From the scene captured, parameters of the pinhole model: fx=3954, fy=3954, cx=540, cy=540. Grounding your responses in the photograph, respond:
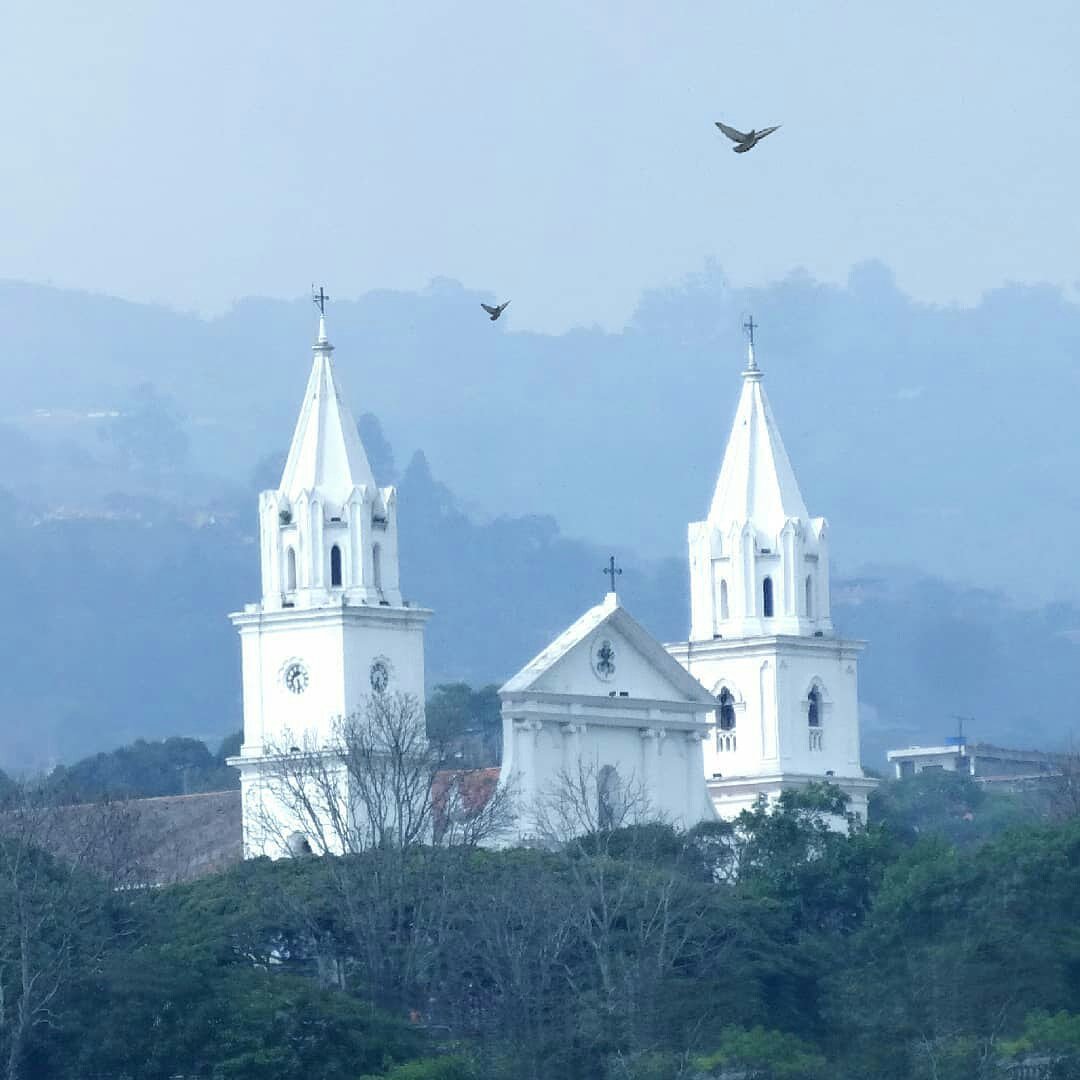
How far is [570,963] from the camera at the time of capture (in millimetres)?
61219

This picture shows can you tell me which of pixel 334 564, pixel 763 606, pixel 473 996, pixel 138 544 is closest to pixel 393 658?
pixel 334 564

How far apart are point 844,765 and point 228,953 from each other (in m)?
27.2

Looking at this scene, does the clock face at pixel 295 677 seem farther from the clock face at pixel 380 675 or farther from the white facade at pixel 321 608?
the clock face at pixel 380 675

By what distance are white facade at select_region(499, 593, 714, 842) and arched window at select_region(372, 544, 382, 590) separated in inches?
125

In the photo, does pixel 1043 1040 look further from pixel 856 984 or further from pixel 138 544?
pixel 138 544

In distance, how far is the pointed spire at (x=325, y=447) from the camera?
74.8m

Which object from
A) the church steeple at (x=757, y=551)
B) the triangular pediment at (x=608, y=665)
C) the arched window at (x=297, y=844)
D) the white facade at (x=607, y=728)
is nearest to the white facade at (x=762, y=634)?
the church steeple at (x=757, y=551)

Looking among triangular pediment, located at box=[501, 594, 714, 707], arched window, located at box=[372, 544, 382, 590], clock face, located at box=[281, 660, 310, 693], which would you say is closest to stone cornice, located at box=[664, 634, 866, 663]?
triangular pediment, located at box=[501, 594, 714, 707]

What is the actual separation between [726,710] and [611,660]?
17.7 feet

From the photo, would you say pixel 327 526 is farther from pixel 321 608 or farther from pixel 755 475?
pixel 755 475

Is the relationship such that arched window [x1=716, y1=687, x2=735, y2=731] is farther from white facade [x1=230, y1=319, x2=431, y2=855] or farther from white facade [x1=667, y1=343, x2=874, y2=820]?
white facade [x1=230, y1=319, x2=431, y2=855]

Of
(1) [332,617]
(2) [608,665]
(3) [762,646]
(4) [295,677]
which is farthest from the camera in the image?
(3) [762,646]

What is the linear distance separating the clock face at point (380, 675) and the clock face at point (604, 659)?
456 centimetres

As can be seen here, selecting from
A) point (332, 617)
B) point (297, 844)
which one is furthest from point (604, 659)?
point (297, 844)
